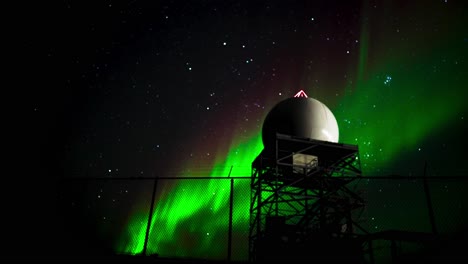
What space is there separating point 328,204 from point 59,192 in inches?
450

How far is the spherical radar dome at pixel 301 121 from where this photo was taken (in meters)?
15.8

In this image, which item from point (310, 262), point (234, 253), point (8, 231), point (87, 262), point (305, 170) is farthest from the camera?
point (305, 170)

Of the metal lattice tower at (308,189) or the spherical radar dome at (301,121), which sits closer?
the metal lattice tower at (308,189)

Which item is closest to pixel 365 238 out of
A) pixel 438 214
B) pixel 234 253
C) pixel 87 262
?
pixel 438 214

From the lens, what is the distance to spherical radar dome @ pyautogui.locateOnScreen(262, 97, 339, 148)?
15820mm

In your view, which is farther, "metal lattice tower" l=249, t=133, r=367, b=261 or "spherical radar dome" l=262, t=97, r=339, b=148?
"spherical radar dome" l=262, t=97, r=339, b=148

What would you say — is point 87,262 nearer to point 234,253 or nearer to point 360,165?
point 234,253

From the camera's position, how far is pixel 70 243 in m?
8.44

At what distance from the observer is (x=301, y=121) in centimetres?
1598

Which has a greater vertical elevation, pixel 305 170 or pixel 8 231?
pixel 305 170

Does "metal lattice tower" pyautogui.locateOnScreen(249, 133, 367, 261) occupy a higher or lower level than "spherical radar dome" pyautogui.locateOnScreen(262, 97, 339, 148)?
lower

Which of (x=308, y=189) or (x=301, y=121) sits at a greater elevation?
(x=301, y=121)

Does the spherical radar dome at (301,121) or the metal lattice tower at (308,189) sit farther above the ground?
the spherical radar dome at (301,121)

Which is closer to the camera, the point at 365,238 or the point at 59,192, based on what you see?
the point at 59,192
